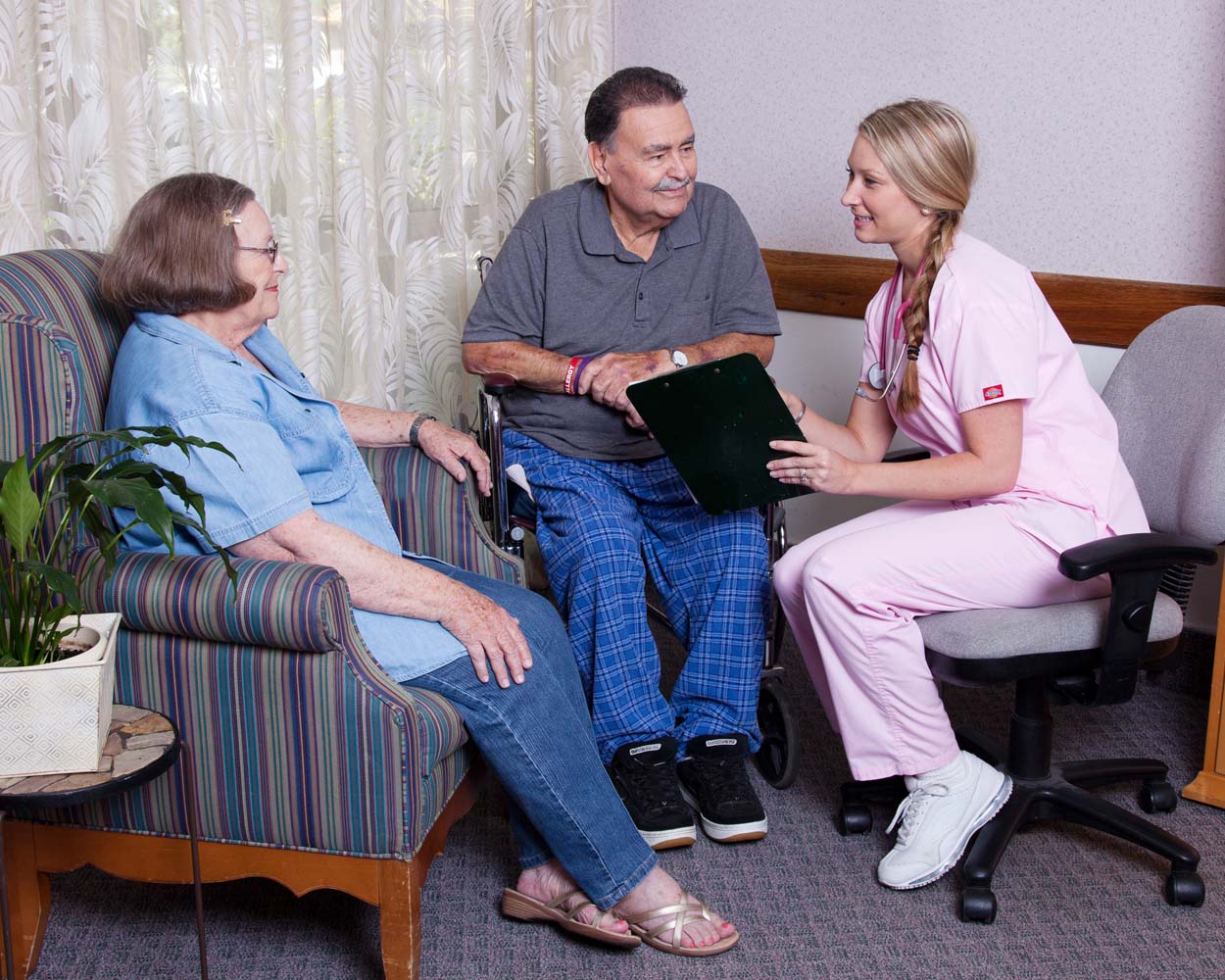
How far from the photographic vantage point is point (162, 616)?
161cm

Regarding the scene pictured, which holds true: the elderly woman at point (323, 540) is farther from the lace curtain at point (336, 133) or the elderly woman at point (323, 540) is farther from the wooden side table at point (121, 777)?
the lace curtain at point (336, 133)

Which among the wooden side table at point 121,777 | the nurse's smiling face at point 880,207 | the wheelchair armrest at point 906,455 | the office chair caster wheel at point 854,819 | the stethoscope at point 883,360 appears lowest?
the office chair caster wheel at point 854,819

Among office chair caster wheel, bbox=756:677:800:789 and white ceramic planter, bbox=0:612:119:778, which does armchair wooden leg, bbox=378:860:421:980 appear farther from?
office chair caster wheel, bbox=756:677:800:789

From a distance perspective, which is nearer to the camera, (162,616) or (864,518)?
(162,616)

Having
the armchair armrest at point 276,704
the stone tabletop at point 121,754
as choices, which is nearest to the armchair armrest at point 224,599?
the armchair armrest at point 276,704

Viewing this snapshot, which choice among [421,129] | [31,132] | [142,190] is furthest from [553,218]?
[31,132]

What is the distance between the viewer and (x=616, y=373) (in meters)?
2.37

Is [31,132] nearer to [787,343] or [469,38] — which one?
[469,38]

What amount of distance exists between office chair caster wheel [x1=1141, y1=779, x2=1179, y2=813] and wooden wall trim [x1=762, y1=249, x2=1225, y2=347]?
0.98m

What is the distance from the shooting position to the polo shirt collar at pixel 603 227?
2.46 metres

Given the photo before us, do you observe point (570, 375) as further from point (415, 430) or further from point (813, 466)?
point (813, 466)

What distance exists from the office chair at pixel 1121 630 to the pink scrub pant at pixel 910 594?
38 millimetres

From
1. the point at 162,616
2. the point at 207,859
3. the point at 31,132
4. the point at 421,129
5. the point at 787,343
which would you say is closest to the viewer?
the point at 162,616

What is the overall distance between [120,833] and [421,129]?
5.51 feet
